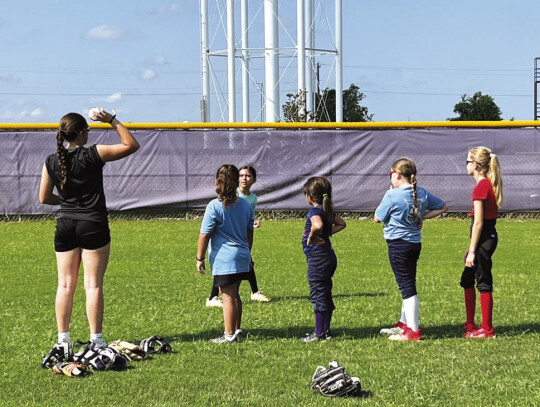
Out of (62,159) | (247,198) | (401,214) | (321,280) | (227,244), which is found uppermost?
(62,159)

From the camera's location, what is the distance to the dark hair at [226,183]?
6.90m

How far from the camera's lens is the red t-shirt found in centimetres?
702

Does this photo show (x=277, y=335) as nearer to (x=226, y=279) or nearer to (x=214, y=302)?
(x=226, y=279)

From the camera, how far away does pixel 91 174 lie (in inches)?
245

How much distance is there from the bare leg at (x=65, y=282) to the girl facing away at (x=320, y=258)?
6.19 ft

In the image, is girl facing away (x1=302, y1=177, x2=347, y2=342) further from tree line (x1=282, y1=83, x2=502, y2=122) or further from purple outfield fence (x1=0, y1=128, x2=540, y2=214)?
tree line (x1=282, y1=83, x2=502, y2=122)

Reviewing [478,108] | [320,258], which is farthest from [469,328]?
[478,108]

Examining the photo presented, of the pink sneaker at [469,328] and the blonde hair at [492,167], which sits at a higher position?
the blonde hair at [492,167]

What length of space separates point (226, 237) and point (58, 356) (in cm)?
166

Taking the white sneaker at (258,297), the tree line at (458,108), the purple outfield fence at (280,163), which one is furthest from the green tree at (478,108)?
the white sneaker at (258,297)

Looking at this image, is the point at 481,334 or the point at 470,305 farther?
the point at 470,305

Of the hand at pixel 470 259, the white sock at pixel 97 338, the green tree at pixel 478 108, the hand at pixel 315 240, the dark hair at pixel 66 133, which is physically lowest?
the white sock at pixel 97 338

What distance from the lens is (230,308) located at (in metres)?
6.96

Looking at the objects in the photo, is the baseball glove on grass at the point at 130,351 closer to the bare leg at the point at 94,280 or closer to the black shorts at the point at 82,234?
the bare leg at the point at 94,280
